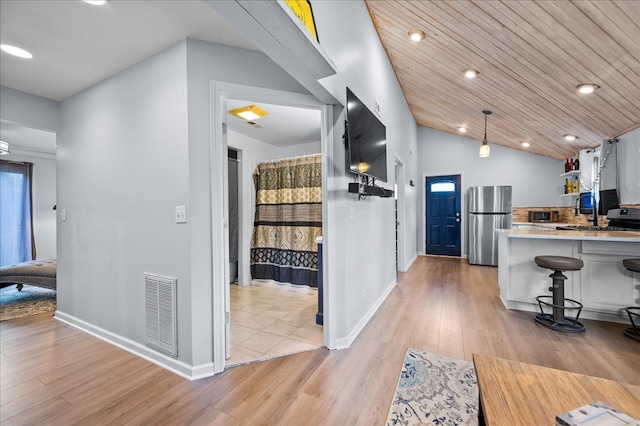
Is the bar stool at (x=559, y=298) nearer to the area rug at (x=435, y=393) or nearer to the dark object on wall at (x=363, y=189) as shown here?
the area rug at (x=435, y=393)

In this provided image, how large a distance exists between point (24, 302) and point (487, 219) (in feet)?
25.8

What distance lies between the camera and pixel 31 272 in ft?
12.2

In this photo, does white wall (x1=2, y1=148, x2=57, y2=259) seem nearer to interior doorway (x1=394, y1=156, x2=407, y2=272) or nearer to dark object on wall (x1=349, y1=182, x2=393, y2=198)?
dark object on wall (x1=349, y1=182, x2=393, y2=198)

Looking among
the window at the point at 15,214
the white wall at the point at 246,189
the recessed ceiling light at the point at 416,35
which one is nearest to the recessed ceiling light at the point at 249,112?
the white wall at the point at 246,189

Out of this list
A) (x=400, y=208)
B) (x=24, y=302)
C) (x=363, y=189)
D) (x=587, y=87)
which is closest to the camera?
(x=363, y=189)

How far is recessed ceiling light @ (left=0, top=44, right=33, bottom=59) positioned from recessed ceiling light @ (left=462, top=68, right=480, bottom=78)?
4196 millimetres

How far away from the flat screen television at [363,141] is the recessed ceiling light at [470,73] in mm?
1327

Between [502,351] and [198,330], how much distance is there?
7.93 feet

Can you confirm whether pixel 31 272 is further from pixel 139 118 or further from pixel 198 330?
pixel 198 330

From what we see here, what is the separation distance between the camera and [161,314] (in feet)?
7.05

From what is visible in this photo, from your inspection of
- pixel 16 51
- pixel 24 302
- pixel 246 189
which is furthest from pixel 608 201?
pixel 24 302

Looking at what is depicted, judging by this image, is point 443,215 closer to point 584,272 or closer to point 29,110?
point 584,272

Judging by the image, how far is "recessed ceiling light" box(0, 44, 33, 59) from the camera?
2.16m

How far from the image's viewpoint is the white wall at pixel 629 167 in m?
3.46
